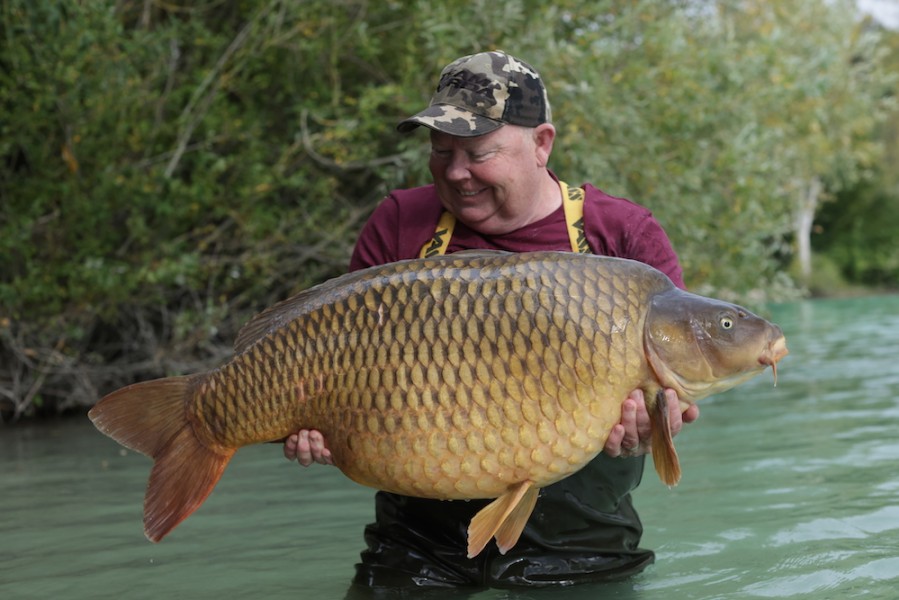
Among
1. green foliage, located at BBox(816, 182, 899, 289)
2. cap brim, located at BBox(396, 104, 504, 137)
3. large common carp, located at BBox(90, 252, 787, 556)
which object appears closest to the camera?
large common carp, located at BBox(90, 252, 787, 556)

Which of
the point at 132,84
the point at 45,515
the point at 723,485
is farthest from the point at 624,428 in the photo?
the point at 132,84

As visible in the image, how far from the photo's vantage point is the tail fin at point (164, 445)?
2982 millimetres

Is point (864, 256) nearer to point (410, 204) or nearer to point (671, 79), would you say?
point (671, 79)

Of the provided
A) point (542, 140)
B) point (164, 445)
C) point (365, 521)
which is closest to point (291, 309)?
point (164, 445)

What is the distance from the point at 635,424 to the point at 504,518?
0.35m

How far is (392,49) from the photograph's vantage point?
10.3 meters

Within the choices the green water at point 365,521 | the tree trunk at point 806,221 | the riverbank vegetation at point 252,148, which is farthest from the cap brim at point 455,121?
the tree trunk at point 806,221

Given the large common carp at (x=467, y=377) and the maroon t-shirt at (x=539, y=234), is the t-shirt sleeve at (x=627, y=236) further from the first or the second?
the large common carp at (x=467, y=377)

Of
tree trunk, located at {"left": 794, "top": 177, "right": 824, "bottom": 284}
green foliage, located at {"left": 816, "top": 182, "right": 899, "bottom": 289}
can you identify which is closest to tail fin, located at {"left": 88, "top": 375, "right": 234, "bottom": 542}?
tree trunk, located at {"left": 794, "top": 177, "right": 824, "bottom": 284}

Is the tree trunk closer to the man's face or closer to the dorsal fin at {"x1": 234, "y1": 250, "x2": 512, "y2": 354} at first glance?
the man's face

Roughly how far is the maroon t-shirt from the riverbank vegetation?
428 cm

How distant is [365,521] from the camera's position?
16.7ft

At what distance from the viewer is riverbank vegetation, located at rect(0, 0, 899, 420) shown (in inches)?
314

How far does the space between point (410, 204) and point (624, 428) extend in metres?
1.05
